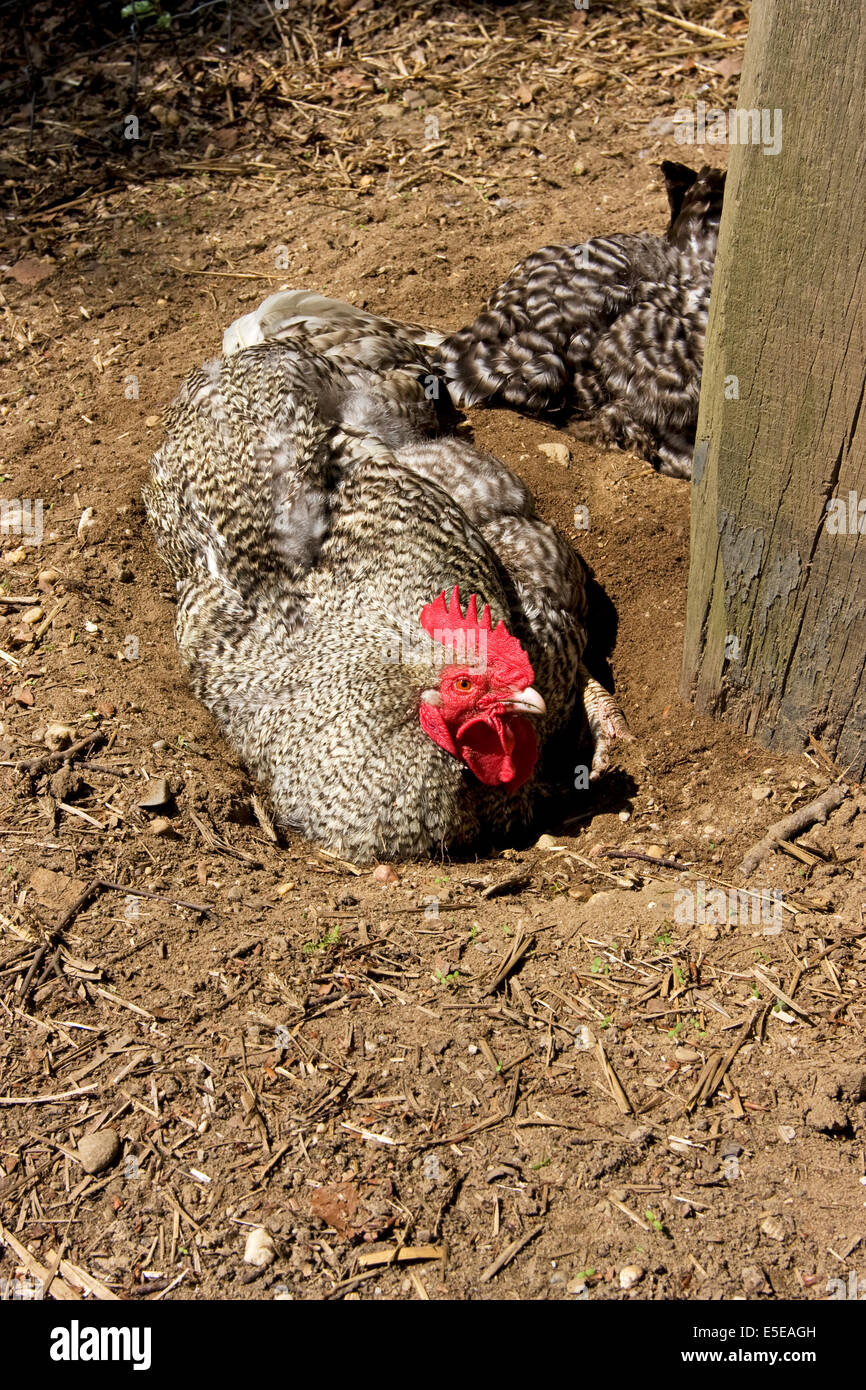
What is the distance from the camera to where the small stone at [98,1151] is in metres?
3.18

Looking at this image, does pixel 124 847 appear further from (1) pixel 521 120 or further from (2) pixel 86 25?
(2) pixel 86 25

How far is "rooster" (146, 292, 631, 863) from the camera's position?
4477 mm

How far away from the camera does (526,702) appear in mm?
4238

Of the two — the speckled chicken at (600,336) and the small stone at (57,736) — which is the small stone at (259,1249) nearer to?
the small stone at (57,736)

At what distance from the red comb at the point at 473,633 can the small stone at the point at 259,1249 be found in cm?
211

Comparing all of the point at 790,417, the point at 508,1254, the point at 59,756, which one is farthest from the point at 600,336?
the point at 508,1254

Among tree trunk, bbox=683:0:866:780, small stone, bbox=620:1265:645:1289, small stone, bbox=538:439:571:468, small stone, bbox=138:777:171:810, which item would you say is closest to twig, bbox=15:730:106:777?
small stone, bbox=138:777:171:810

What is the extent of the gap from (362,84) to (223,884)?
23.6 ft

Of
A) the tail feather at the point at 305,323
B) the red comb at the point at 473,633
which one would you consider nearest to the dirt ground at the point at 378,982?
the tail feather at the point at 305,323

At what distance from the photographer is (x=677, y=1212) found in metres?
3.03

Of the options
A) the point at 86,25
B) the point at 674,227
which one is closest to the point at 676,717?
the point at 674,227

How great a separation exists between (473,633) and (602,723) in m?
1.16

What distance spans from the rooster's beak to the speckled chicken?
2.66 metres

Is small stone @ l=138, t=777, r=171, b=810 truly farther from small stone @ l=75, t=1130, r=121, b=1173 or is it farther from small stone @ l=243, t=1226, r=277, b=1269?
small stone @ l=243, t=1226, r=277, b=1269
